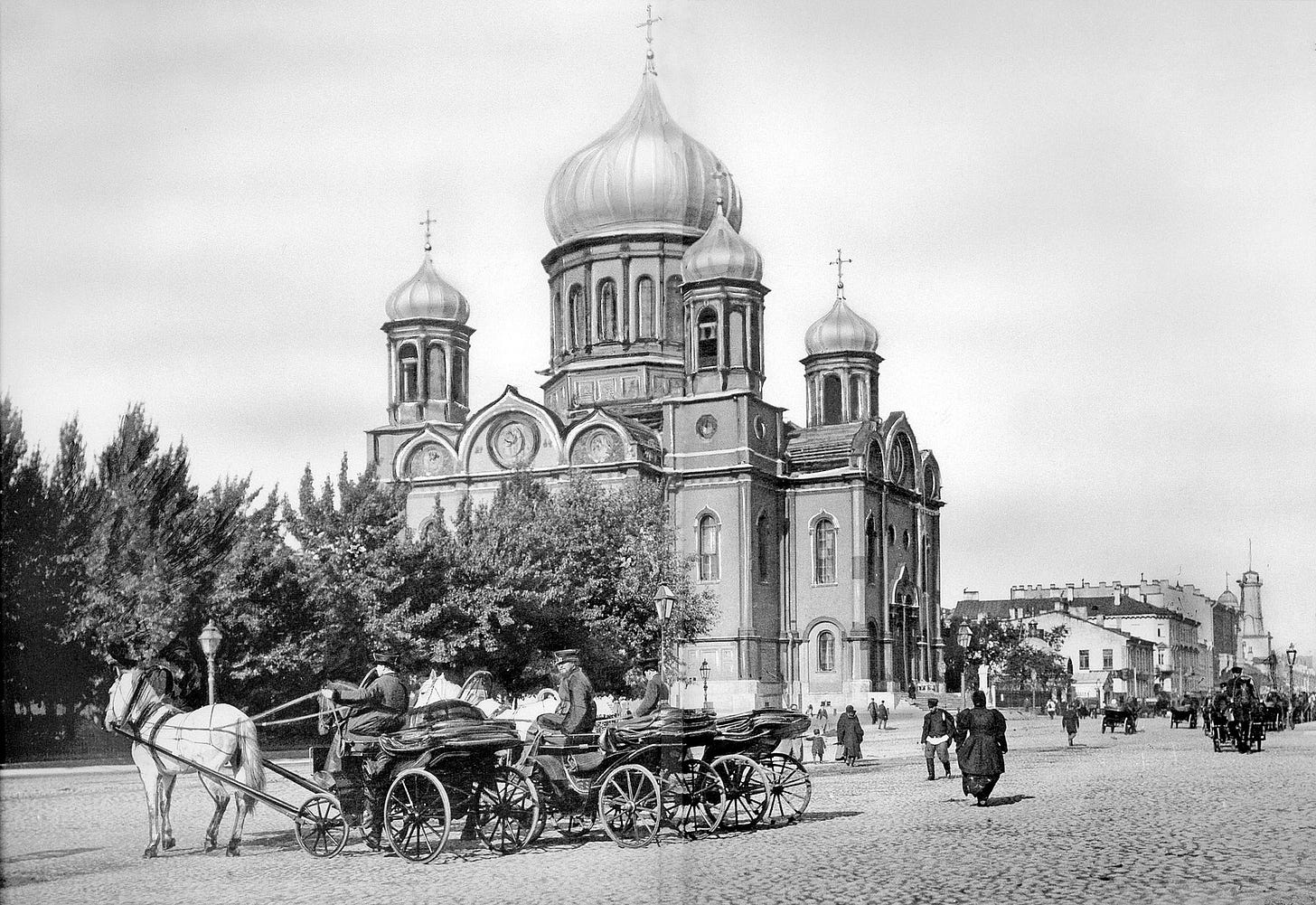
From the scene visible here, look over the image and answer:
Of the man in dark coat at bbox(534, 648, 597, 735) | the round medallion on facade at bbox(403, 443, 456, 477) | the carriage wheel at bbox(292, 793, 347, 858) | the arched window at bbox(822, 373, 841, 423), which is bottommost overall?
the carriage wheel at bbox(292, 793, 347, 858)

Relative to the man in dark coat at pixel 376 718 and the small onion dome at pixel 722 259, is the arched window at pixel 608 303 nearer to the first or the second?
the small onion dome at pixel 722 259

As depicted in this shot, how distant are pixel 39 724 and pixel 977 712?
23185mm

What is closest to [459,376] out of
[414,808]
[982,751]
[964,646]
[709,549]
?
[709,549]

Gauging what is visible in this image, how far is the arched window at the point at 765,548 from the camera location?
190 ft

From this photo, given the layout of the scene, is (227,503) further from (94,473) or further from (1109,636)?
(1109,636)

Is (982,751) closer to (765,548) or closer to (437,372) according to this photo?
(765,548)

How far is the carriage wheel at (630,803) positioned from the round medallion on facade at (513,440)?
1661 inches

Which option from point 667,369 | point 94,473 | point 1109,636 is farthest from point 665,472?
point 1109,636

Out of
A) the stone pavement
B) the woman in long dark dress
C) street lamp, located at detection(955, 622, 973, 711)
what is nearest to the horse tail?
the stone pavement

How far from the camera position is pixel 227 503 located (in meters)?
34.3

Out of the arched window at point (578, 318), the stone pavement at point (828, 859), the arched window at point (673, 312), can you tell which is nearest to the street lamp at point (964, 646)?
the arched window at point (673, 312)

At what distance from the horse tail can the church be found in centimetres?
3772

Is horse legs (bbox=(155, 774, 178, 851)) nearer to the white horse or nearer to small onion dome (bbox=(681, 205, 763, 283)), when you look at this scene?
the white horse

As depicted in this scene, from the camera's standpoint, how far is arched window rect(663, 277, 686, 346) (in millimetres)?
60969
